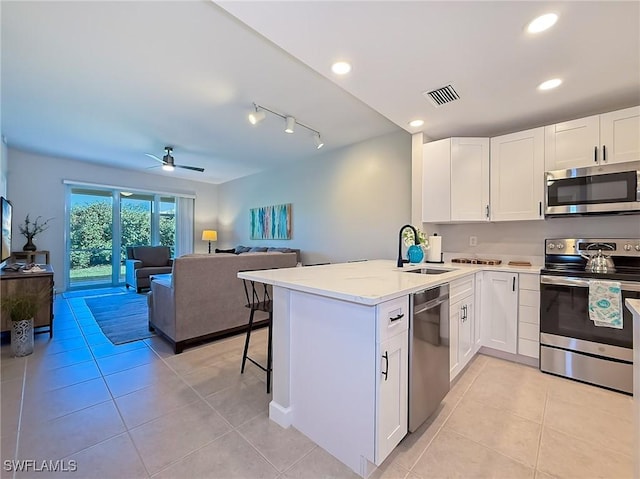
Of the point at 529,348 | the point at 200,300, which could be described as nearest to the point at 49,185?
the point at 200,300

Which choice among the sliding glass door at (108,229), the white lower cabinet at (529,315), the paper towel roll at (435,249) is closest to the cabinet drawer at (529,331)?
the white lower cabinet at (529,315)

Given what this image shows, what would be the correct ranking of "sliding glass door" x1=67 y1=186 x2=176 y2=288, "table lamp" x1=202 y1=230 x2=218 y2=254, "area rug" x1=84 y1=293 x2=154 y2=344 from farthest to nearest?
"table lamp" x1=202 y1=230 x2=218 y2=254 → "sliding glass door" x1=67 y1=186 x2=176 y2=288 → "area rug" x1=84 y1=293 x2=154 y2=344

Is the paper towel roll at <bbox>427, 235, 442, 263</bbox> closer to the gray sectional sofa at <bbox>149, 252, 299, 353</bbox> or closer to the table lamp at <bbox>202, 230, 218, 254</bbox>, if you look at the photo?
the gray sectional sofa at <bbox>149, 252, 299, 353</bbox>

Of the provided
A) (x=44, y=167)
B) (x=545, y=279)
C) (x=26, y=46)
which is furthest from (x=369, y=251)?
(x=44, y=167)

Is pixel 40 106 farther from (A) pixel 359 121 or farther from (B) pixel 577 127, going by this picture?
(B) pixel 577 127

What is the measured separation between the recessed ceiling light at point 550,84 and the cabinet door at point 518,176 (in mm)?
490

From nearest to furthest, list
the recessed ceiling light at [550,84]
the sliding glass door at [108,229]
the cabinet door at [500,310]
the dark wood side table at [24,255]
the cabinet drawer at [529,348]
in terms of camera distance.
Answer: the recessed ceiling light at [550,84] < the cabinet drawer at [529,348] < the cabinet door at [500,310] < the dark wood side table at [24,255] < the sliding glass door at [108,229]

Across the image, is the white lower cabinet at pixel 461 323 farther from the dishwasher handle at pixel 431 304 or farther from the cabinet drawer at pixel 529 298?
the cabinet drawer at pixel 529 298

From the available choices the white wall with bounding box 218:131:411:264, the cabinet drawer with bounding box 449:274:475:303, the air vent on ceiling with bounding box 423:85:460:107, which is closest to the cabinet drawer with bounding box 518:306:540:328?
the cabinet drawer with bounding box 449:274:475:303

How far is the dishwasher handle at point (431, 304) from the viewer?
1.56 metres

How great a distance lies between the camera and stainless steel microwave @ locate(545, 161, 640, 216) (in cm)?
222

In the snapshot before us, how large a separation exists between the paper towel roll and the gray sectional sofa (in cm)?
199

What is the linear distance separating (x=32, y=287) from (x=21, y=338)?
0.69 metres

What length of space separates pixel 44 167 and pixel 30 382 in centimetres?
495
